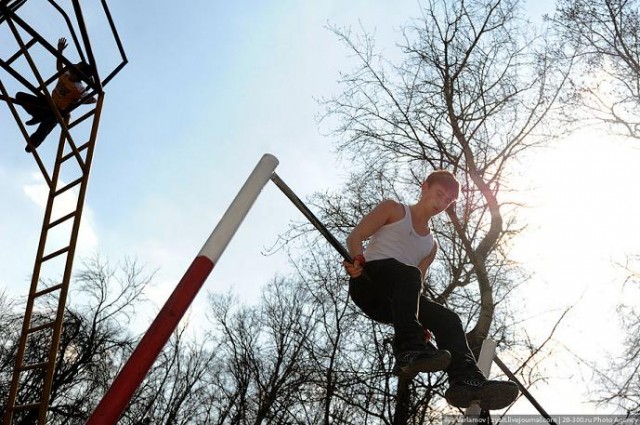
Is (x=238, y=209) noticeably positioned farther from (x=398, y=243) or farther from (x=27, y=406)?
(x=27, y=406)

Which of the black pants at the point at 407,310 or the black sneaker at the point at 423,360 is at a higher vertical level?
the black pants at the point at 407,310

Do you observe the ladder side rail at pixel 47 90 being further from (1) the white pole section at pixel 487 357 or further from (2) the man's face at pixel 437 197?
(1) the white pole section at pixel 487 357

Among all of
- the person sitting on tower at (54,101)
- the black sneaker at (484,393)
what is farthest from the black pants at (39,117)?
the black sneaker at (484,393)

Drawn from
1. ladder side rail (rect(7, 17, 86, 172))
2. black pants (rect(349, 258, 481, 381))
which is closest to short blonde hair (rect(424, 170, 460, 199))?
black pants (rect(349, 258, 481, 381))

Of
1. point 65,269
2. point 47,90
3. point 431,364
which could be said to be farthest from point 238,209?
point 47,90

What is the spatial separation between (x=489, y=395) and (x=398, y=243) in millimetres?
861

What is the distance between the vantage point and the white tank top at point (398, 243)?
3062 mm

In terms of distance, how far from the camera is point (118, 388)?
1.75m

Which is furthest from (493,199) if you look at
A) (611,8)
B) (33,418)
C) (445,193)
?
(33,418)

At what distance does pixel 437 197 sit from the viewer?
312 cm

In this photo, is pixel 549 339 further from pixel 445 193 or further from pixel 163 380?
pixel 163 380

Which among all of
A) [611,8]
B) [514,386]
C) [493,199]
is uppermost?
[611,8]

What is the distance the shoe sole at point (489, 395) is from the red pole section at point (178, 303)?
1395mm

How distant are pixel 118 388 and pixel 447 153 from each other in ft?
25.7
